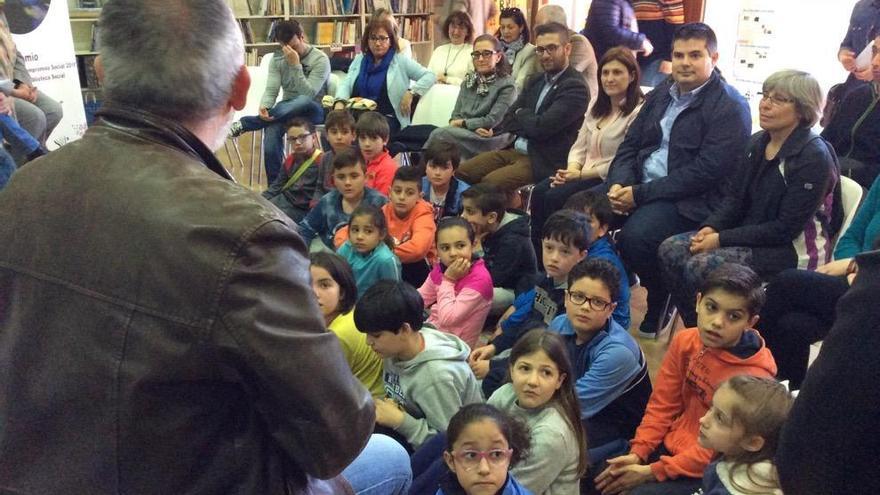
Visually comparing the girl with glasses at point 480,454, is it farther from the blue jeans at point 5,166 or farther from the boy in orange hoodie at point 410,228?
the blue jeans at point 5,166

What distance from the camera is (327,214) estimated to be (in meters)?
3.40

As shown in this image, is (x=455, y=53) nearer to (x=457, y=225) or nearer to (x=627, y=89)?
(x=627, y=89)

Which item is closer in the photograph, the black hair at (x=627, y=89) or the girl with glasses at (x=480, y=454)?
the girl with glasses at (x=480, y=454)

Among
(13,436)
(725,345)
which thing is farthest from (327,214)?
(13,436)

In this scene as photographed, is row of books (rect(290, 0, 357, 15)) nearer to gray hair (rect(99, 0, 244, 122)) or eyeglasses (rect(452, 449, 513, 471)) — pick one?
eyeglasses (rect(452, 449, 513, 471))

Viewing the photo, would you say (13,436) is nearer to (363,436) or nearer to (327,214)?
(363,436)

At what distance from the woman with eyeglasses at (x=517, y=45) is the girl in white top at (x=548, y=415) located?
298 centimetres

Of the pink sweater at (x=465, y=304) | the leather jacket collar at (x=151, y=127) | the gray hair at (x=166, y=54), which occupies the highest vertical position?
the gray hair at (x=166, y=54)

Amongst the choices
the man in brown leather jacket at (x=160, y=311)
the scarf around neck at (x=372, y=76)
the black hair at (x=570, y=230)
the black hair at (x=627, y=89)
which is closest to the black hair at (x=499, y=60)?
the scarf around neck at (x=372, y=76)

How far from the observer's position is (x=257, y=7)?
7.01 metres

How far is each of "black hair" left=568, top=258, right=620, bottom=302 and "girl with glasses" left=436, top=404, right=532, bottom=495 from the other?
0.62 meters

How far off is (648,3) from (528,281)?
2724mm

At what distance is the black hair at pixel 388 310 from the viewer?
195 cm

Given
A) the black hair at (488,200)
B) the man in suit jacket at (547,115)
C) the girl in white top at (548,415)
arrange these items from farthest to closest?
the man in suit jacket at (547,115), the black hair at (488,200), the girl in white top at (548,415)
